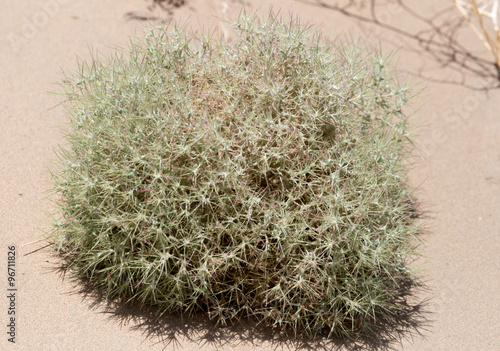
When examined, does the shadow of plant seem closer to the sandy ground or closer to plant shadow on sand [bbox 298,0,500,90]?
the sandy ground

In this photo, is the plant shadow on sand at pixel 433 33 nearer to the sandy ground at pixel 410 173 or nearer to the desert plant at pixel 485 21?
the sandy ground at pixel 410 173

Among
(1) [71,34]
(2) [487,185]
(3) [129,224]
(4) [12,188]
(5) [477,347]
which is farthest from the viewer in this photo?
(1) [71,34]

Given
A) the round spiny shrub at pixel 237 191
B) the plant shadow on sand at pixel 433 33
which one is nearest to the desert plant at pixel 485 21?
the plant shadow on sand at pixel 433 33

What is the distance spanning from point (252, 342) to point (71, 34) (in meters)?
3.02

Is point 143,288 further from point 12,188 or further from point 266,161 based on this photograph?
point 12,188

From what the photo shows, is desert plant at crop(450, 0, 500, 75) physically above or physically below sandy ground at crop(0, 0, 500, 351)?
above

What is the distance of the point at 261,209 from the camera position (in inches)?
101

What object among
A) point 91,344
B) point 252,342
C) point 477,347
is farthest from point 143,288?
point 477,347

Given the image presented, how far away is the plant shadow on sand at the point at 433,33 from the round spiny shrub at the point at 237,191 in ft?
7.24

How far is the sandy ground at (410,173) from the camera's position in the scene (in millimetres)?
2668

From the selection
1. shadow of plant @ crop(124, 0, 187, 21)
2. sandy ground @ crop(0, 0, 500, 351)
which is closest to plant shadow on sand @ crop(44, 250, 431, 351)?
sandy ground @ crop(0, 0, 500, 351)

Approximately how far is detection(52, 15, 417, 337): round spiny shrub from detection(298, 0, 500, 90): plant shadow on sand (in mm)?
2208

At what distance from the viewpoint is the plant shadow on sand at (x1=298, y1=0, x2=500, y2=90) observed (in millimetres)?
→ 4789

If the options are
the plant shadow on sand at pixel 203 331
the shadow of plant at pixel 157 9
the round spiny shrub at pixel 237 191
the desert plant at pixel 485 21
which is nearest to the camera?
the round spiny shrub at pixel 237 191
